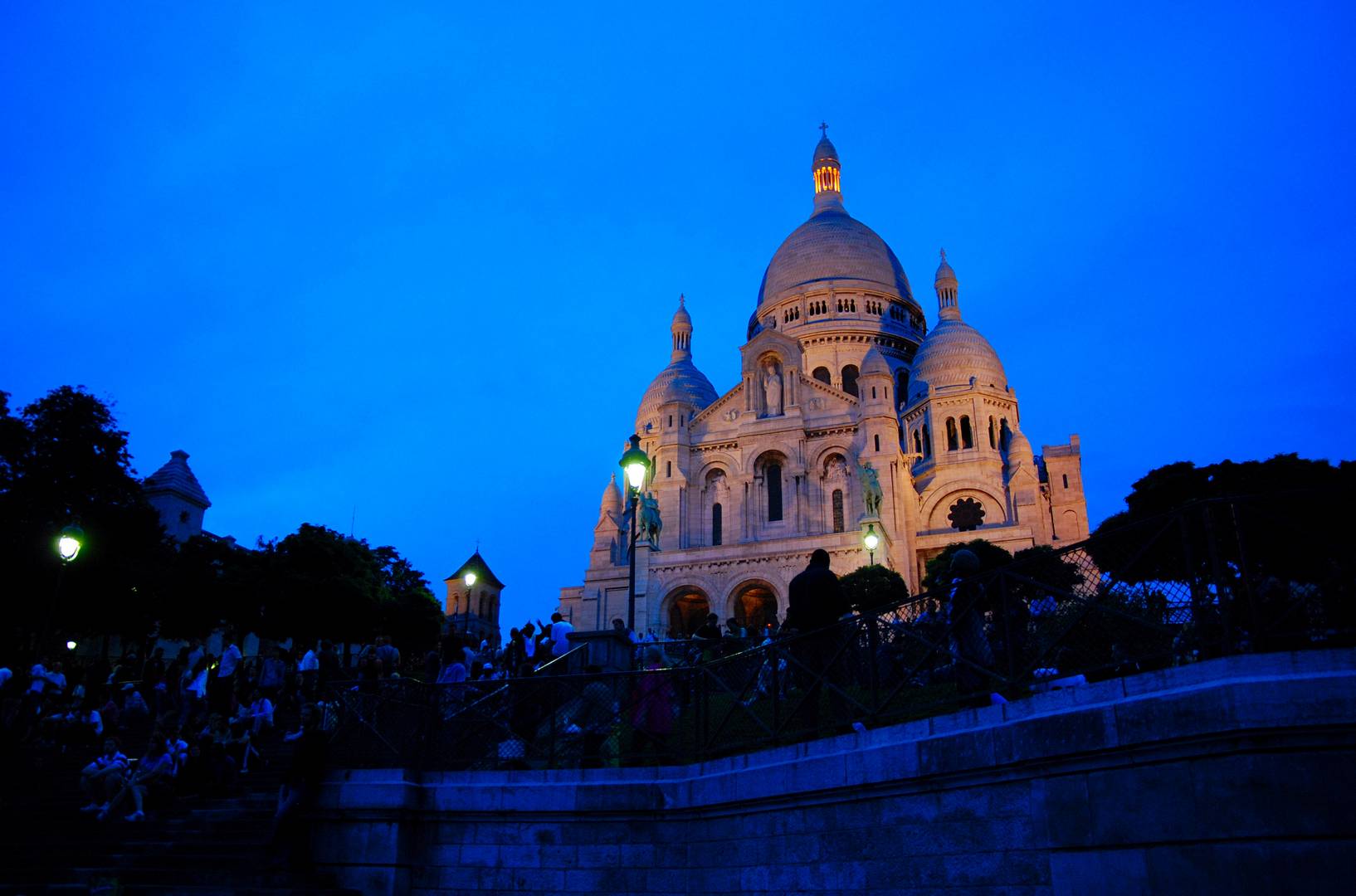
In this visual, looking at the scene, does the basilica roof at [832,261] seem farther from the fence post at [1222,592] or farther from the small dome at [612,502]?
the fence post at [1222,592]

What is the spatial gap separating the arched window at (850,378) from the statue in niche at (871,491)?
58.6ft

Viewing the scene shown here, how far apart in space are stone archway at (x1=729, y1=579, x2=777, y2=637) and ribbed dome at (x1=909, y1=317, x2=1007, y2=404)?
20287 mm

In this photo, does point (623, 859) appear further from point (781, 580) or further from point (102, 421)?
point (781, 580)

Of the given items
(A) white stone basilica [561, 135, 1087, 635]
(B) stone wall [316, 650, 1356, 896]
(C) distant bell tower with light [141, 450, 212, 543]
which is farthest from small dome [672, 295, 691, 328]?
(B) stone wall [316, 650, 1356, 896]

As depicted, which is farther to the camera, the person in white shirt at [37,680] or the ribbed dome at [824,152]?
the ribbed dome at [824,152]

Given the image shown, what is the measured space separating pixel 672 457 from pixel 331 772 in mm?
45643

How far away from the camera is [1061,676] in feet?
28.3

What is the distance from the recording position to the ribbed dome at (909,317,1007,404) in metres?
66.8

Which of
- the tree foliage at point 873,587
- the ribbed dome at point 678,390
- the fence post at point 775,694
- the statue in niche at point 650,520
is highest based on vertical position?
the ribbed dome at point 678,390

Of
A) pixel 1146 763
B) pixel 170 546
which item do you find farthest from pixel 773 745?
pixel 170 546

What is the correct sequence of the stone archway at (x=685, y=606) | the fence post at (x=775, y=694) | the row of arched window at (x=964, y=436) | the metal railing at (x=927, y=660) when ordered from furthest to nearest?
the row of arched window at (x=964, y=436)
the stone archway at (x=685, y=606)
the fence post at (x=775, y=694)
the metal railing at (x=927, y=660)

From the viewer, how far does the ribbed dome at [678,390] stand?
6650 cm

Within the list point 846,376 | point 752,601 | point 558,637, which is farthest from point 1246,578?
point 846,376

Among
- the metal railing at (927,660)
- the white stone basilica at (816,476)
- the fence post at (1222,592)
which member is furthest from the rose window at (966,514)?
the fence post at (1222,592)
